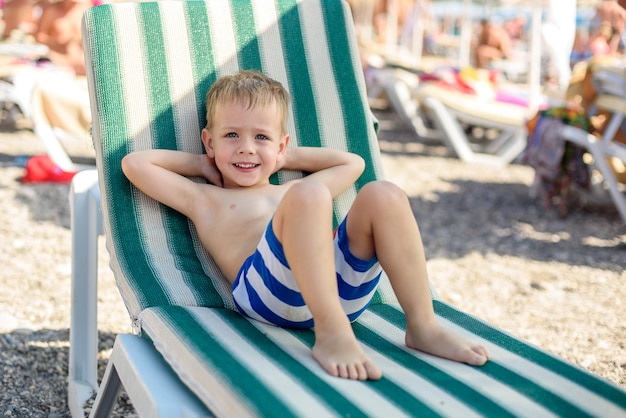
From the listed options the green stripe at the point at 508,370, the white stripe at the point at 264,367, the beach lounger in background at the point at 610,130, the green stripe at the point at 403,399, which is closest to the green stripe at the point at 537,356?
the green stripe at the point at 508,370

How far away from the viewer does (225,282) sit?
7.09ft

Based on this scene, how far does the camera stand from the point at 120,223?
2.16 metres

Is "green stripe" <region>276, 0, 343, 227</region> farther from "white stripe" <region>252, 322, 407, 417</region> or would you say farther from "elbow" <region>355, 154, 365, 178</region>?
"white stripe" <region>252, 322, 407, 417</region>

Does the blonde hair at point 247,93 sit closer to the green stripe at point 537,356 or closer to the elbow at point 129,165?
the elbow at point 129,165

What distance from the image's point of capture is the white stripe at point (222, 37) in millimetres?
2500

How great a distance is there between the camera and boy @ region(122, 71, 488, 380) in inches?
67.0

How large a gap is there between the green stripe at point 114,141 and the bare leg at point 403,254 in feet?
1.85

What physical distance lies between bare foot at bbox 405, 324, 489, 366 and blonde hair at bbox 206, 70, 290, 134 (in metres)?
0.74

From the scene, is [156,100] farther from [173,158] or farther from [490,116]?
[490,116]

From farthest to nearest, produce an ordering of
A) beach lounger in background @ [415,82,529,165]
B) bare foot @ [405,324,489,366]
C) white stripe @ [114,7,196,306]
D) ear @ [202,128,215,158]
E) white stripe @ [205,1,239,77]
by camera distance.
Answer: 1. beach lounger in background @ [415,82,529,165]
2. white stripe @ [205,1,239,77]
3. ear @ [202,128,215,158]
4. white stripe @ [114,7,196,306]
5. bare foot @ [405,324,489,366]

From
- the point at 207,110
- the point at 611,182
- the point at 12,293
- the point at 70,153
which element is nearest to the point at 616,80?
the point at 611,182

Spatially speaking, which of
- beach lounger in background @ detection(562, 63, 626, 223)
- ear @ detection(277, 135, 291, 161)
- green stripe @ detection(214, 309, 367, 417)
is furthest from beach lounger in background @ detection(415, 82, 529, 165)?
green stripe @ detection(214, 309, 367, 417)

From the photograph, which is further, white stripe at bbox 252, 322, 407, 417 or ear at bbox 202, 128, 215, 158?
ear at bbox 202, 128, 215, 158

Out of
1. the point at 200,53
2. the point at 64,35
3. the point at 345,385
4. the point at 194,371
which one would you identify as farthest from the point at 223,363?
the point at 64,35
